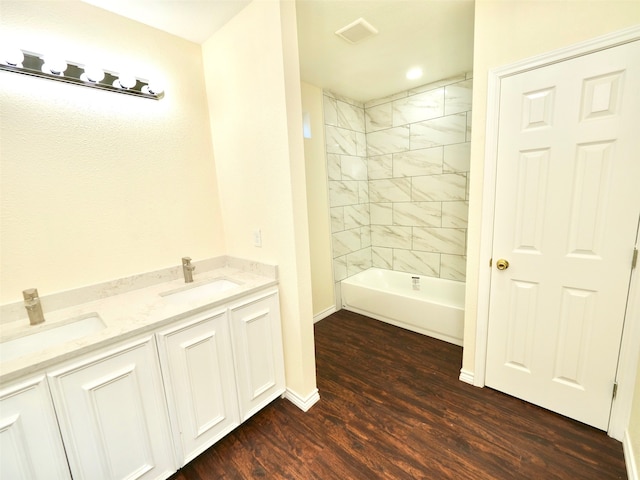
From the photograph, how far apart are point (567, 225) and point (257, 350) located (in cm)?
193

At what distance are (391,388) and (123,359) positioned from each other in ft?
5.61

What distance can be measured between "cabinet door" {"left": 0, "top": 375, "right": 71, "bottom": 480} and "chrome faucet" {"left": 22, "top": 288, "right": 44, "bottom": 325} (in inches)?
19.5

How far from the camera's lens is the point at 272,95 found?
161cm

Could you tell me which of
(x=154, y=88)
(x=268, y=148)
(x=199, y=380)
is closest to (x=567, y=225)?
(x=268, y=148)

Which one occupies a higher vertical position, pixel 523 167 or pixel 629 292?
pixel 523 167

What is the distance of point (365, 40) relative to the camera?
6.77ft

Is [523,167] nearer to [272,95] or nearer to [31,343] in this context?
[272,95]

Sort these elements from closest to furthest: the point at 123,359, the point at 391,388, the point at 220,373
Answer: the point at 123,359, the point at 220,373, the point at 391,388

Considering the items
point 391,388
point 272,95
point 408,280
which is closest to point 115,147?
point 272,95

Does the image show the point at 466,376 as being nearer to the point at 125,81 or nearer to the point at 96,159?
the point at 96,159

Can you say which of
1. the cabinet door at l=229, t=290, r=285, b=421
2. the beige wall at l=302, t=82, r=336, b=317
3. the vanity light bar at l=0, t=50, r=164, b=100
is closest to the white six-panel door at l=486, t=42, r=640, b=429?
the cabinet door at l=229, t=290, r=285, b=421

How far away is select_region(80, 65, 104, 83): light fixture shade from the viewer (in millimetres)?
1469

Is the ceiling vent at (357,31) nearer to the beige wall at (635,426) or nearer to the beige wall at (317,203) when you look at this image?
the beige wall at (317,203)

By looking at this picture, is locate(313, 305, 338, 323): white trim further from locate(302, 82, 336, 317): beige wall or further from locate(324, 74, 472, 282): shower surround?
locate(324, 74, 472, 282): shower surround
